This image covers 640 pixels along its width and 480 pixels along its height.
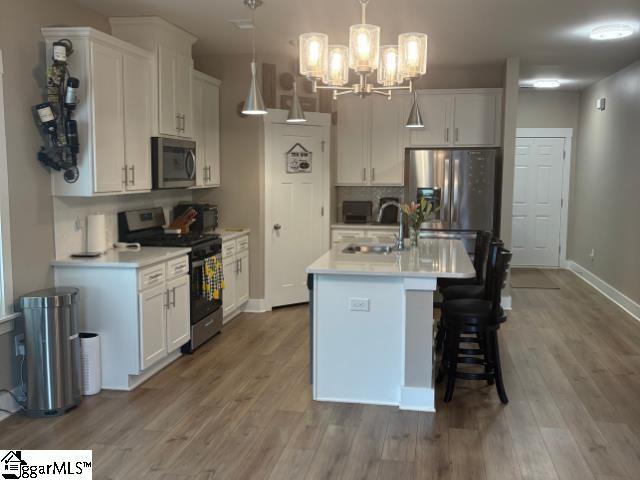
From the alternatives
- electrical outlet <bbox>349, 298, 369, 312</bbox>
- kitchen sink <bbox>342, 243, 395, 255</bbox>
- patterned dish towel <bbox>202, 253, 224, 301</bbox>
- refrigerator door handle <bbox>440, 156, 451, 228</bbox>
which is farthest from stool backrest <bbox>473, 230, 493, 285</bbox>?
patterned dish towel <bbox>202, 253, 224, 301</bbox>

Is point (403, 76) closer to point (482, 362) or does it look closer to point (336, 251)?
point (336, 251)

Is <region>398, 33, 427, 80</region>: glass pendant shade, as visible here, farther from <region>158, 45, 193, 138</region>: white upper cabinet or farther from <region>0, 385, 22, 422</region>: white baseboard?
<region>0, 385, 22, 422</region>: white baseboard

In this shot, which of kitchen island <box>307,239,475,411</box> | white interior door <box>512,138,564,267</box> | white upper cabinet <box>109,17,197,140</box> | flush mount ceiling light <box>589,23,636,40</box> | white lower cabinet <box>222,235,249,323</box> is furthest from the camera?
white interior door <box>512,138,564,267</box>

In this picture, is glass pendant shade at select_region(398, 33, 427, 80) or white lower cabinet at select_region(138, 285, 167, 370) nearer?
glass pendant shade at select_region(398, 33, 427, 80)

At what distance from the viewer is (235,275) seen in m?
5.97

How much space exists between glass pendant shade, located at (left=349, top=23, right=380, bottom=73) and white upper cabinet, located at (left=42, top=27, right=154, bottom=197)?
5.64ft

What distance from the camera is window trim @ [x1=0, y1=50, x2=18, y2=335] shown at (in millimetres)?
A: 3607

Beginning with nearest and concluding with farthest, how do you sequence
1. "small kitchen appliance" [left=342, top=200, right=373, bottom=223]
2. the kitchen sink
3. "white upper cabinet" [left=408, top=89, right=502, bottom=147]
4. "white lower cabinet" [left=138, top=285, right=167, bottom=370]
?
"white lower cabinet" [left=138, top=285, right=167, bottom=370]
the kitchen sink
"white upper cabinet" [left=408, top=89, right=502, bottom=147]
"small kitchen appliance" [left=342, top=200, right=373, bottom=223]

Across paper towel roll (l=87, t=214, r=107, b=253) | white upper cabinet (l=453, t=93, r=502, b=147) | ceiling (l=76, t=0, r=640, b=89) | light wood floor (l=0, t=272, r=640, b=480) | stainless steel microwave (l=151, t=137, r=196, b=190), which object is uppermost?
ceiling (l=76, t=0, r=640, b=89)

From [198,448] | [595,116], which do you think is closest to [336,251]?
[198,448]

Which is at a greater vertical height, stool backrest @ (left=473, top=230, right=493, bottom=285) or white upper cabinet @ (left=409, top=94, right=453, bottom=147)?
white upper cabinet @ (left=409, top=94, right=453, bottom=147)

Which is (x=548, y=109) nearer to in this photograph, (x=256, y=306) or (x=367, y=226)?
(x=367, y=226)

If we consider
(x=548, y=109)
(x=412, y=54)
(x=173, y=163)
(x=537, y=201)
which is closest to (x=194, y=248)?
(x=173, y=163)

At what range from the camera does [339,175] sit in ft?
23.5
